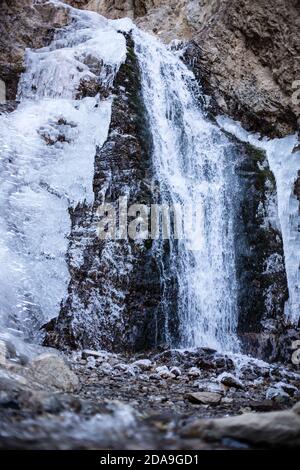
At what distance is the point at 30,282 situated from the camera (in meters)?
7.18

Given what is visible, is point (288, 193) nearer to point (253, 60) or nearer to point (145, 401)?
point (253, 60)

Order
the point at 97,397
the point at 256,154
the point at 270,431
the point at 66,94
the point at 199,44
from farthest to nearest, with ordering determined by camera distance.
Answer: the point at 199,44
the point at 256,154
the point at 66,94
the point at 97,397
the point at 270,431

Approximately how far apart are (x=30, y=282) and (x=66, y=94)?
4.80 m

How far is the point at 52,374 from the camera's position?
485cm

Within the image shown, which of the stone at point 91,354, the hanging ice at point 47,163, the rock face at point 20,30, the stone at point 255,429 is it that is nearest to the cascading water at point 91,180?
the hanging ice at point 47,163

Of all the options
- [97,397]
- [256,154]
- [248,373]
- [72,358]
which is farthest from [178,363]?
[256,154]

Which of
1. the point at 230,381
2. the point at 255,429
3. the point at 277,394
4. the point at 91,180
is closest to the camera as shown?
the point at 255,429

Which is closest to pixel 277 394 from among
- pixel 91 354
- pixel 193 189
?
pixel 91 354

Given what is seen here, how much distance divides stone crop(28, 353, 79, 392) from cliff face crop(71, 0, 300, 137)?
8.45 metres

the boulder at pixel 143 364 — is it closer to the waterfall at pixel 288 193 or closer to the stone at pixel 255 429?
the waterfall at pixel 288 193

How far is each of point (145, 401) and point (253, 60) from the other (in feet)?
32.7

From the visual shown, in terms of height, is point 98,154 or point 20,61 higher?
point 20,61

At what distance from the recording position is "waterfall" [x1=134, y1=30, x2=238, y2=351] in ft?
27.1
